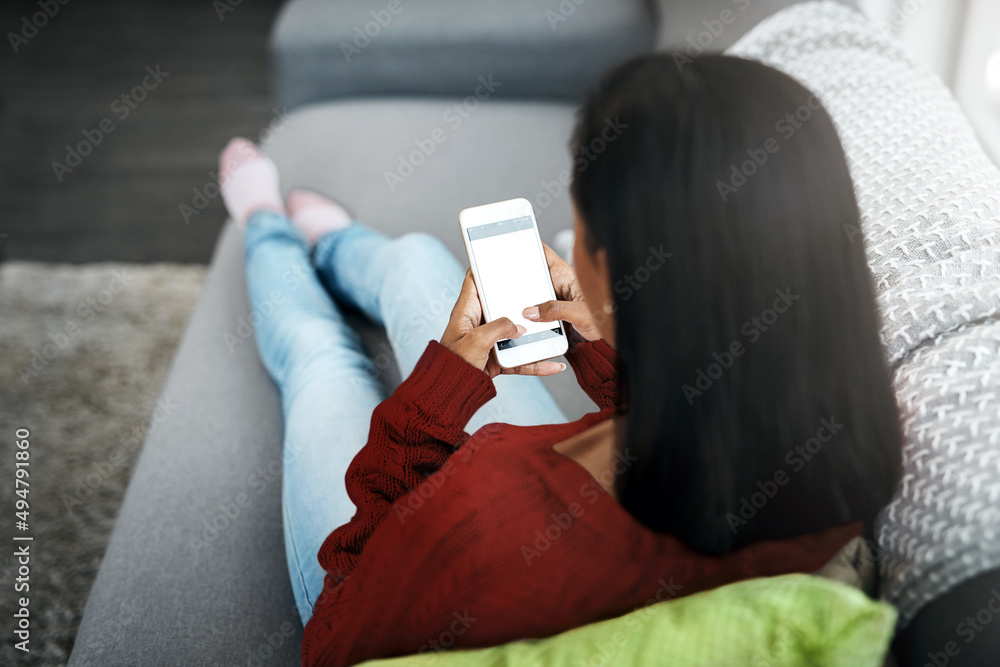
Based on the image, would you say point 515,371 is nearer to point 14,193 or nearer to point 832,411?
point 832,411

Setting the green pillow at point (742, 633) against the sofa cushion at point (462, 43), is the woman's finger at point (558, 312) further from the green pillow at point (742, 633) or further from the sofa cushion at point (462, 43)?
the sofa cushion at point (462, 43)

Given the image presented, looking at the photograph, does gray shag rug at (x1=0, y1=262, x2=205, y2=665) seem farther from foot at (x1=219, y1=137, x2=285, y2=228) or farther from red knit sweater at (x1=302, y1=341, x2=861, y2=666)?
red knit sweater at (x1=302, y1=341, x2=861, y2=666)

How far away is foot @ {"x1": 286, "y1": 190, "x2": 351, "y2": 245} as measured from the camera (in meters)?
0.98

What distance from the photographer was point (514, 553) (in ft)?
1.53

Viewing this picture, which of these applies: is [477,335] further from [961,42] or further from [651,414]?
[961,42]

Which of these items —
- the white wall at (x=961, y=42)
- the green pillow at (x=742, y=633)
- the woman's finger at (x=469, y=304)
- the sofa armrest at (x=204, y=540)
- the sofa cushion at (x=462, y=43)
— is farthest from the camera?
the sofa cushion at (x=462, y=43)

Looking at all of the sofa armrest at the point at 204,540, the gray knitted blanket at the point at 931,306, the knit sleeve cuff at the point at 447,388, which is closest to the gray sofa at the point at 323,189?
the sofa armrest at the point at 204,540

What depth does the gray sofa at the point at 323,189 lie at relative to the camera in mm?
629

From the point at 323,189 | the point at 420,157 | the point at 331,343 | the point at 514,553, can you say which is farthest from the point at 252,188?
the point at 514,553

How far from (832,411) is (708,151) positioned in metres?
0.18

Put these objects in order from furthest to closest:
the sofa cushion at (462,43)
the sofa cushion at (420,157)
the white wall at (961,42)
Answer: the sofa cushion at (462,43) → the white wall at (961,42) → the sofa cushion at (420,157)

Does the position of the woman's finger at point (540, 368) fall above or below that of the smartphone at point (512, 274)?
below

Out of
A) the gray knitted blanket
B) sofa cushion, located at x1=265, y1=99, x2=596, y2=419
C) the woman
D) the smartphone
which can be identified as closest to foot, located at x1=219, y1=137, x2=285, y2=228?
sofa cushion, located at x1=265, y1=99, x2=596, y2=419

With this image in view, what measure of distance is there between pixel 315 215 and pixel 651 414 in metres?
0.71
